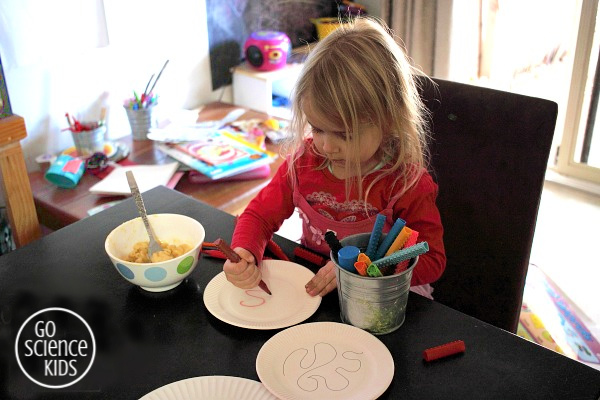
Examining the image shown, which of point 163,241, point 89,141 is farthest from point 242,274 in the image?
point 89,141

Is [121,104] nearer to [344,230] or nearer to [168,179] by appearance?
[168,179]

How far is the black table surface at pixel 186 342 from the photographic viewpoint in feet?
2.41

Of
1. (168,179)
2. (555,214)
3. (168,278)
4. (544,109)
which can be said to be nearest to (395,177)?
(544,109)

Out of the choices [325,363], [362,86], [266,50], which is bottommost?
[325,363]

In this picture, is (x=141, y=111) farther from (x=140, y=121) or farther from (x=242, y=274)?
(x=242, y=274)

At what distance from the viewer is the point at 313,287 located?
905 mm

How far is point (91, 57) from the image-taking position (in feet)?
6.08

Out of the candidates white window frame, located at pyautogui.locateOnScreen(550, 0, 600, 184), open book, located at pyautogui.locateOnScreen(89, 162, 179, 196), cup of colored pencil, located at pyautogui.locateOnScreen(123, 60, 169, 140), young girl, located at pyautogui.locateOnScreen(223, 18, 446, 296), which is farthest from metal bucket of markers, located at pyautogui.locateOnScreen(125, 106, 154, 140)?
white window frame, located at pyautogui.locateOnScreen(550, 0, 600, 184)

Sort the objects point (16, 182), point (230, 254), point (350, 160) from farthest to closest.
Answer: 1. point (16, 182)
2. point (350, 160)
3. point (230, 254)

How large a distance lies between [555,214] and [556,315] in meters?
0.84

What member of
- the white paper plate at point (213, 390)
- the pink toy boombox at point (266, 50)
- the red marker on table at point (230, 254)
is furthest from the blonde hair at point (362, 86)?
the pink toy boombox at point (266, 50)

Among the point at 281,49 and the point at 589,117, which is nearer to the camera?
the point at 281,49

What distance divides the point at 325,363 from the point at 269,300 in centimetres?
17

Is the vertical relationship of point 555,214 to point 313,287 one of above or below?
below
